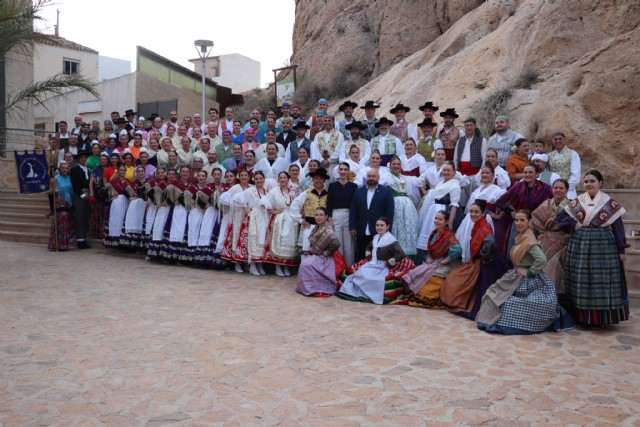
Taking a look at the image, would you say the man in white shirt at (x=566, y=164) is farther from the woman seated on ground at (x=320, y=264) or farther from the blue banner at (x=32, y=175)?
the blue banner at (x=32, y=175)

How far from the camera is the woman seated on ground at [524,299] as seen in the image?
564 centimetres

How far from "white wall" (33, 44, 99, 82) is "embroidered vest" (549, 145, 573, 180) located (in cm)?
2491

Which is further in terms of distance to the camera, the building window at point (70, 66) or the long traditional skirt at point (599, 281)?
the building window at point (70, 66)

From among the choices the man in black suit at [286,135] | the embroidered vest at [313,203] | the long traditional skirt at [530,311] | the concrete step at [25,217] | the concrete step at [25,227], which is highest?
the man in black suit at [286,135]

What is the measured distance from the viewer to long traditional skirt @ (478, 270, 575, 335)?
563 centimetres

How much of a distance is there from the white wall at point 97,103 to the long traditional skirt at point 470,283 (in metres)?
18.3

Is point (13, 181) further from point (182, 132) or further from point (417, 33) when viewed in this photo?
point (417, 33)

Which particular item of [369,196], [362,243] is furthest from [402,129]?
[362,243]

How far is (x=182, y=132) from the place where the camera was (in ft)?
37.1

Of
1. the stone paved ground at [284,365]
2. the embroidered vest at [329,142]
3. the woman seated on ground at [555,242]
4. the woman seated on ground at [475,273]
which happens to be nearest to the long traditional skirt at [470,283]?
the woman seated on ground at [475,273]

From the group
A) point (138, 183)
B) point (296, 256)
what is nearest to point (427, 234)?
point (296, 256)

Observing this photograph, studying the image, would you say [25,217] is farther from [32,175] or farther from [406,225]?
[406,225]

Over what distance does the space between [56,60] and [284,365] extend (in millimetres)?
28606

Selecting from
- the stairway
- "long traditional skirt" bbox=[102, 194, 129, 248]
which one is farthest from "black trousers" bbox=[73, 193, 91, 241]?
the stairway
